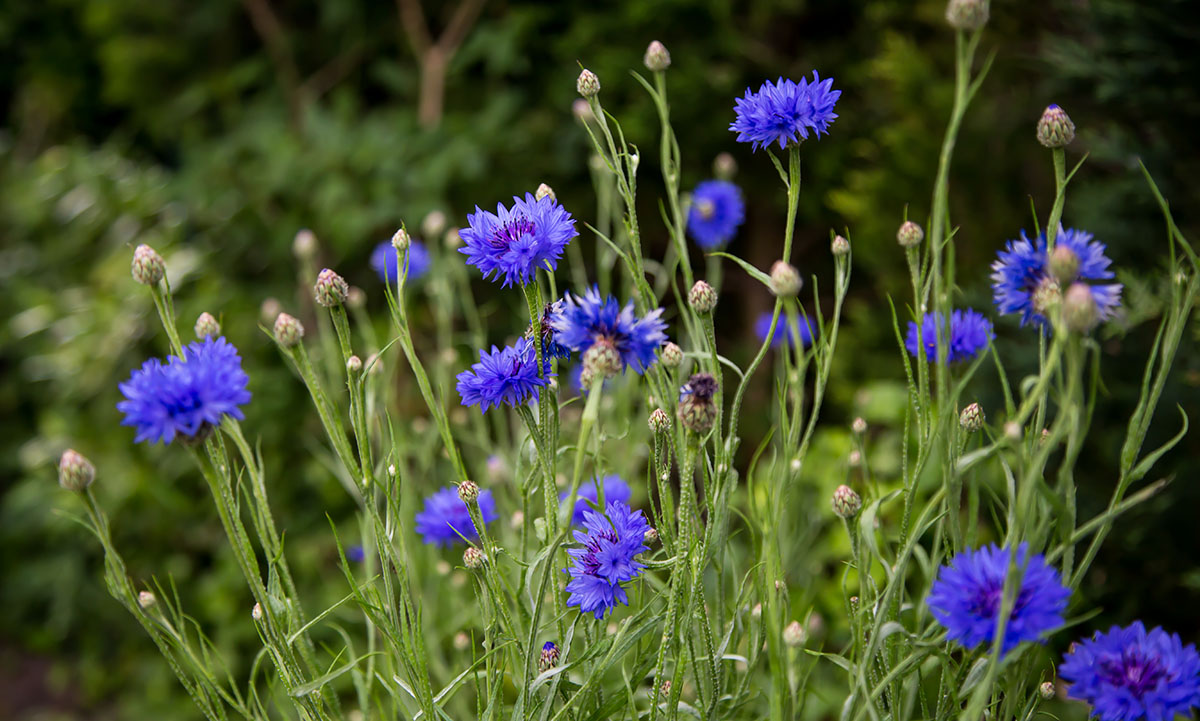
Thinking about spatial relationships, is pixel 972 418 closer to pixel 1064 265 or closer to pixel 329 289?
pixel 1064 265

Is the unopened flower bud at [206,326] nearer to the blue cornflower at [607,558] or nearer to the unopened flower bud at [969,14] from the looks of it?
the blue cornflower at [607,558]

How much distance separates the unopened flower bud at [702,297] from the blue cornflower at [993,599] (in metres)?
0.25

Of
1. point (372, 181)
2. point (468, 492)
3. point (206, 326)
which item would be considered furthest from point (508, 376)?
point (372, 181)

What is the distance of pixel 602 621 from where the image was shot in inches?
29.6

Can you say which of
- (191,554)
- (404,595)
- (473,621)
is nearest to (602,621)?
(404,595)

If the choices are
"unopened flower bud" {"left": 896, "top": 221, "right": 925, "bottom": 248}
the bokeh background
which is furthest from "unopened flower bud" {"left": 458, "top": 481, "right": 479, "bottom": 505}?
the bokeh background

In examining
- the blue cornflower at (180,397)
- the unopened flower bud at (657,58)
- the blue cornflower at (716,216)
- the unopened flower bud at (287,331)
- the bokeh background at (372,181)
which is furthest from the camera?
the bokeh background at (372,181)

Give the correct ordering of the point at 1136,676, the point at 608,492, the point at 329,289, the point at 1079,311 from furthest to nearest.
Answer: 1. the point at 608,492
2. the point at 329,289
3. the point at 1136,676
4. the point at 1079,311

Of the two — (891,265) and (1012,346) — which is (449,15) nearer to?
(891,265)

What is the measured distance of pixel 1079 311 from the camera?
1.57 ft

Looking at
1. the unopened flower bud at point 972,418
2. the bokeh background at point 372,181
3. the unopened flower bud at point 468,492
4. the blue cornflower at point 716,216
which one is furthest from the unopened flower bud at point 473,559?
the bokeh background at point 372,181

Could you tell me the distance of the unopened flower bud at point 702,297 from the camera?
0.67 m

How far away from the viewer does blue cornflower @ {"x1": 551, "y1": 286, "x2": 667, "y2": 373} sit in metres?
0.57

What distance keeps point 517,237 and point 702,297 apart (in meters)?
0.14
